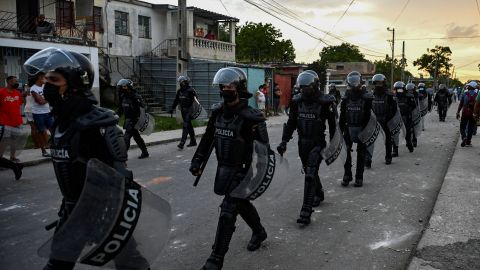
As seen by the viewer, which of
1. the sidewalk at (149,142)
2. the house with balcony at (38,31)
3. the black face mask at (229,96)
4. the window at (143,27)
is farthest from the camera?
the window at (143,27)

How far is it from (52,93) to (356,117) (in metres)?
5.38

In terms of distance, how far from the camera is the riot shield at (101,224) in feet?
9.00

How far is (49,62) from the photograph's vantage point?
311 centimetres

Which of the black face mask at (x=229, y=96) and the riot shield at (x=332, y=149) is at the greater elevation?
the black face mask at (x=229, y=96)

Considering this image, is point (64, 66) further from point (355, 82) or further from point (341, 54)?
point (341, 54)

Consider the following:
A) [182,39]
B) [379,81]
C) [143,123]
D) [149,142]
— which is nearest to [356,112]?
[379,81]

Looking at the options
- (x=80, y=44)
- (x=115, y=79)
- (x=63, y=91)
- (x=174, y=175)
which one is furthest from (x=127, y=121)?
(x=115, y=79)

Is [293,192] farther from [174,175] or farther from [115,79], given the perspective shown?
[115,79]

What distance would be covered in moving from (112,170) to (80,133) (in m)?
0.38

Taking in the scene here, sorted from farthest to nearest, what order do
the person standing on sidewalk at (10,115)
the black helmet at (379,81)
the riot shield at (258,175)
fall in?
1. the black helmet at (379,81)
2. the person standing on sidewalk at (10,115)
3. the riot shield at (258,175)

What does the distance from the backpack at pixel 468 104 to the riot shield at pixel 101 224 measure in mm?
11288

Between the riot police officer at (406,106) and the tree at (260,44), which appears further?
the tree at (260,44)

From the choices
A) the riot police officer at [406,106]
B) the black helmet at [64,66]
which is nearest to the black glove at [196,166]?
the black helmet at [64,66]

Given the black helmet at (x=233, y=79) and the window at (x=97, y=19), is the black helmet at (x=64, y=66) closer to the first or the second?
the black helmet at (x=233, y=79)
